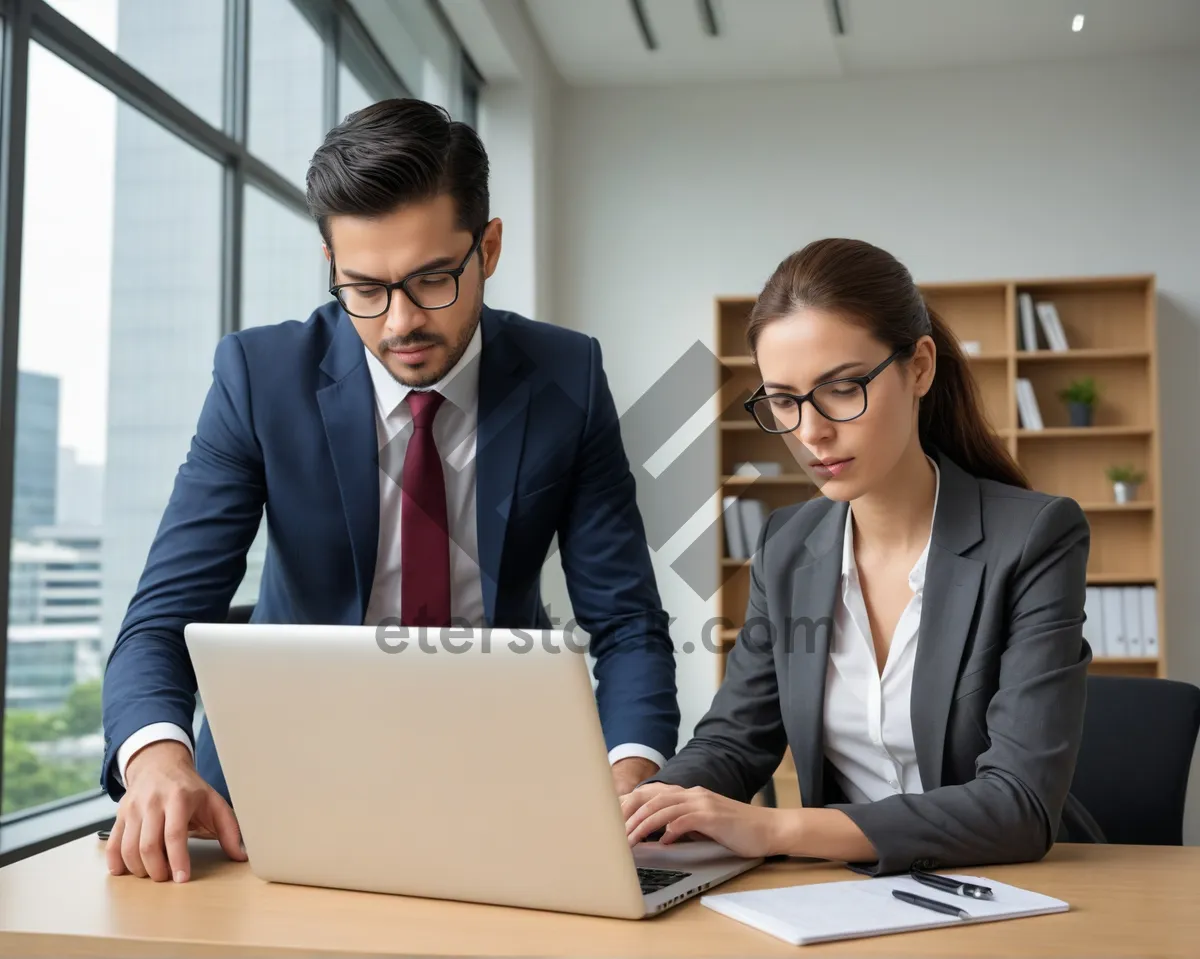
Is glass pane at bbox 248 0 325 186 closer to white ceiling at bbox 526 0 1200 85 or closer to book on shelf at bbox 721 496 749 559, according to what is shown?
white ceiling at bbox 526 0 1200 85

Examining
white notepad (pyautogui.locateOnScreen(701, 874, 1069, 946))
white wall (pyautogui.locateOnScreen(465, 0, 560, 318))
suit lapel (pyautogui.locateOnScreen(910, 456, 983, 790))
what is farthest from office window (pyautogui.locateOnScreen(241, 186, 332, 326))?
white notepad (pyautogui.locateOnScreen(701, 874, 1069, 946))

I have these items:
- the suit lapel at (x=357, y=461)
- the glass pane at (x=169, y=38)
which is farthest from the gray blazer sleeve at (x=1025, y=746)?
the glass pane at (x=169, y=38)

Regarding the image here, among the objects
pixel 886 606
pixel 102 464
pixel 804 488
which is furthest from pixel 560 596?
pixel 886 606

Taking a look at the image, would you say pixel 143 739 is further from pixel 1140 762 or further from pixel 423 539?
pixel 1140 762

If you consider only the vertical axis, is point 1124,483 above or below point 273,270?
below

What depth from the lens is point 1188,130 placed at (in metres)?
4.93

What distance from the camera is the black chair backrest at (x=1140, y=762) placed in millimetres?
1768

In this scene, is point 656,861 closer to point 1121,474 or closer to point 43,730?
point 43,730

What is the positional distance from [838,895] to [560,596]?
4.17 meters

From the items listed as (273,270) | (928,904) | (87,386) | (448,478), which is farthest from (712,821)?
(273,270)

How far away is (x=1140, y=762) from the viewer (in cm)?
178

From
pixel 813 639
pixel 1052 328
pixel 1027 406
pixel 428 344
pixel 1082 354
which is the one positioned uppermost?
pixel 1052 328

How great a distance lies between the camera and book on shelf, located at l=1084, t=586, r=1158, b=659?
14.9 feet

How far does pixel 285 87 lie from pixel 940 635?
2.78m
